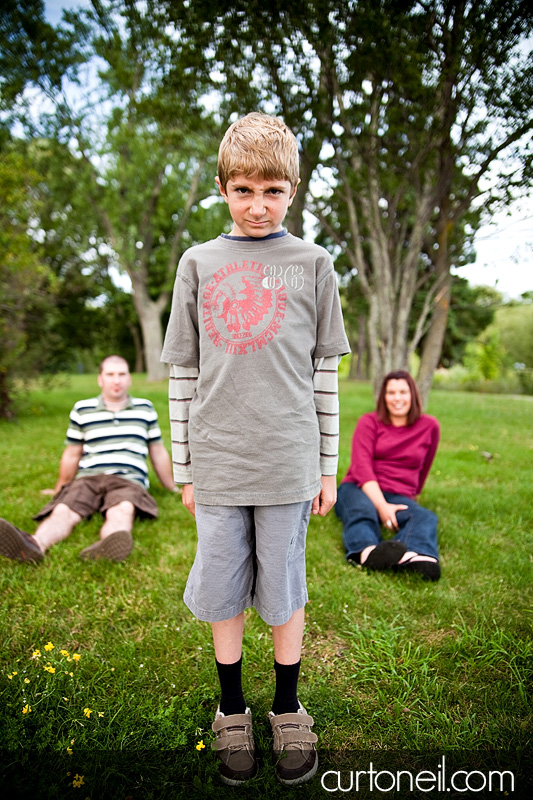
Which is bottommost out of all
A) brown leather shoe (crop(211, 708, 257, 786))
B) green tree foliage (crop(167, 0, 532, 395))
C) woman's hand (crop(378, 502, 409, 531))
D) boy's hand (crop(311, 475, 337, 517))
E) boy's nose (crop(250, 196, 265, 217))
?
brown leather shoe (crop(211, 708, 257, 786))

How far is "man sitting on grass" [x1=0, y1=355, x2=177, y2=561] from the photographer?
3689 millimetres

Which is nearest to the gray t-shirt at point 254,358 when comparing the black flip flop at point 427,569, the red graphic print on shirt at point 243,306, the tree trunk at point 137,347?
the red graphic print on shirt at point 243,306

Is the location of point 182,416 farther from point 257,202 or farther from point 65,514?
point 65,514

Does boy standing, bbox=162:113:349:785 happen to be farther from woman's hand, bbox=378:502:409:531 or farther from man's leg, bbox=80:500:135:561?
woman's hand, bbox=378:502:409:531

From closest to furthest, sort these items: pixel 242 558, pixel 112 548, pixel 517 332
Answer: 1. pixel 242 558
2. pixel 112 548
3. pixel 517 332

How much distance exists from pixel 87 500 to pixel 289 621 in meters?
2.30

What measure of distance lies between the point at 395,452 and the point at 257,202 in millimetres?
2559

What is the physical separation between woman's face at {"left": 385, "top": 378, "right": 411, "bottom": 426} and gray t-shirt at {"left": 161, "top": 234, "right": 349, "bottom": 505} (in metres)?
2.08

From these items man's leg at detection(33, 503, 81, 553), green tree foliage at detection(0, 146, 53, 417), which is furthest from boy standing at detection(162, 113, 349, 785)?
green tree foliage at detection(0, 146, 53, 417)

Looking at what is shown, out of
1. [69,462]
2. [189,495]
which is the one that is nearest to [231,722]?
[189,495]

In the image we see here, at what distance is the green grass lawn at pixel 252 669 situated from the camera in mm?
1761

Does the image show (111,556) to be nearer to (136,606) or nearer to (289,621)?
(136,606)

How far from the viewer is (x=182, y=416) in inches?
72.0

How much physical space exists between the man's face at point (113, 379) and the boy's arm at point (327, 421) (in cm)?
231
